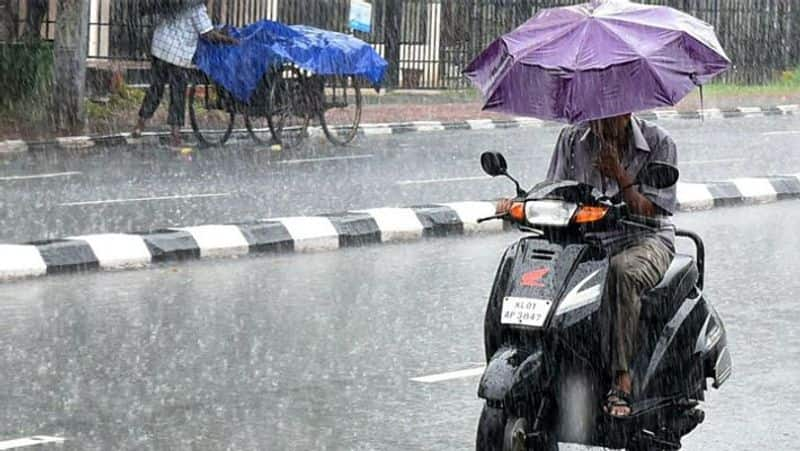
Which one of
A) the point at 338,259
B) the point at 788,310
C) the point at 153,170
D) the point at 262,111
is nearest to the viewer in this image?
the point at 788,310

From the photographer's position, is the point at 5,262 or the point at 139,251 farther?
the point at 139,251

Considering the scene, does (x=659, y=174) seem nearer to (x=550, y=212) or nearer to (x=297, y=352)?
(x=550, y=212)

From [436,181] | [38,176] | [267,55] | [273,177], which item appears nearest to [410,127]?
[267,55]

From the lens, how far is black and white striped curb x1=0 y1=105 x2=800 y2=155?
19172 millimetres

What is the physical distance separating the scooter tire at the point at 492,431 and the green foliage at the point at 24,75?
15026 millimetres

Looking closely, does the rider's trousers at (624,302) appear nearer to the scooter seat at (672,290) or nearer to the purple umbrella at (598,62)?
the scooter seat at (672,290)

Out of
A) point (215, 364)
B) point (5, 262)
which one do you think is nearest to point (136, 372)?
point (215, 364)

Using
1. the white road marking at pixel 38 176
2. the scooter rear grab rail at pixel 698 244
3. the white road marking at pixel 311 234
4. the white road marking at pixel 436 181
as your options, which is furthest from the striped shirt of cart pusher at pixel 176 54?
the scooter rear grab rail at pixel 698 244

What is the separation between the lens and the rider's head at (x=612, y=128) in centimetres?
639

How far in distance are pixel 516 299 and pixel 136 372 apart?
2.95m

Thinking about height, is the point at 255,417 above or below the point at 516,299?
below

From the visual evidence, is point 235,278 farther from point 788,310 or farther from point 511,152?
point 511,152

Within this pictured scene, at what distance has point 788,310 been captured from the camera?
34.3 feet

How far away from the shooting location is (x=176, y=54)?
64.0 feet
